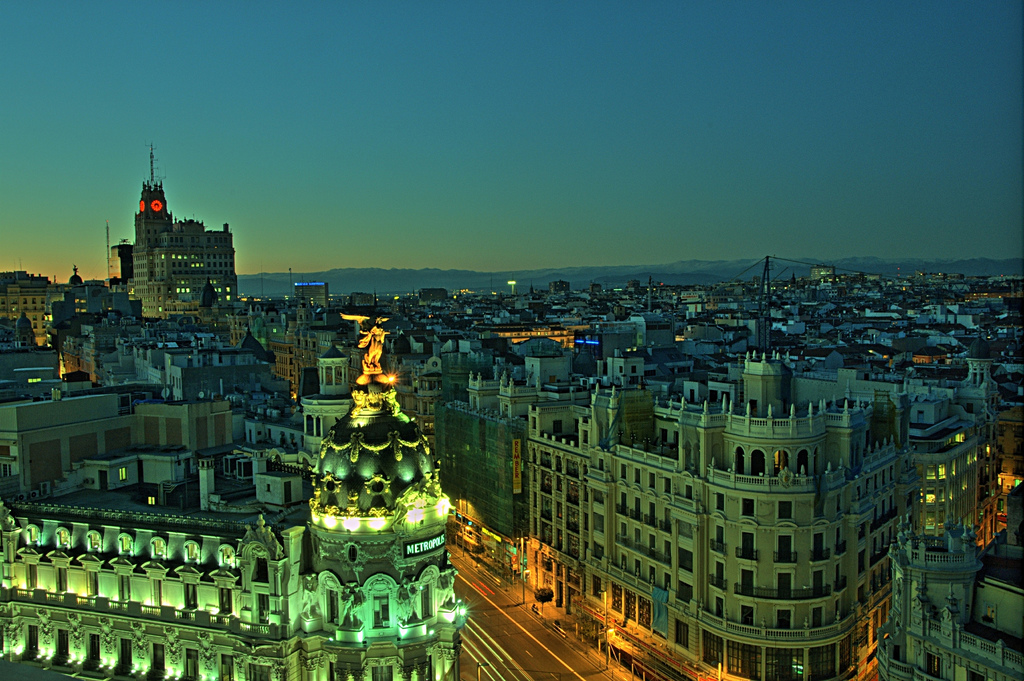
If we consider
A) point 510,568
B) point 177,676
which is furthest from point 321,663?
point 510,568

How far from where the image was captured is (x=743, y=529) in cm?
5403

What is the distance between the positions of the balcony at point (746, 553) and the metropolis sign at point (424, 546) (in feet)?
60.5

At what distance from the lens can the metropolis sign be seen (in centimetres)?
4756

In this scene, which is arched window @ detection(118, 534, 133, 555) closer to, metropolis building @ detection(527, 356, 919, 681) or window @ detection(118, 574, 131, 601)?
window @ detection(118, 574, 131, 601)

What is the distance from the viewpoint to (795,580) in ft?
175

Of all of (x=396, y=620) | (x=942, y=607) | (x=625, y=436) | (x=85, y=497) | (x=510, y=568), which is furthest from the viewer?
(x=510, y=568)

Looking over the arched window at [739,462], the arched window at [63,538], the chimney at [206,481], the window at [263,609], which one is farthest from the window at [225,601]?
the arched window at [739,462]

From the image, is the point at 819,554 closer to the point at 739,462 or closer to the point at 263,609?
the point at 739,462

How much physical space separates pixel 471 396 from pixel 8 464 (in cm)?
4152

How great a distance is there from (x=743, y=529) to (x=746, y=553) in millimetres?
1466

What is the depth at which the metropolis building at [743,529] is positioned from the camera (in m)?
53.2

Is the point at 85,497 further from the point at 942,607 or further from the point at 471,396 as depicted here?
the point at 942,607

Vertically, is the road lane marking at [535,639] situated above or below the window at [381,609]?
below

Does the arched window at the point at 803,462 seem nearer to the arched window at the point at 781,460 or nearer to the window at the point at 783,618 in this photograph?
the arched window at the point at 781,460
